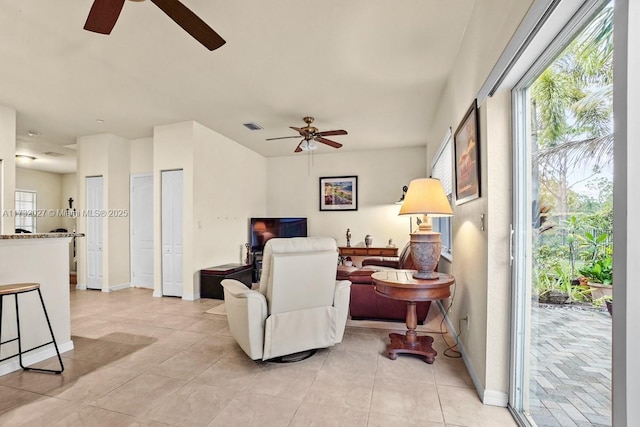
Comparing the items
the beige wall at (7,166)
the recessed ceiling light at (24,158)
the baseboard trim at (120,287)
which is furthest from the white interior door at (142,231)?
the recessed ceiling light at (24,158)

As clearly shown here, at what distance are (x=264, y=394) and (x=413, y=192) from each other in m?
1.92

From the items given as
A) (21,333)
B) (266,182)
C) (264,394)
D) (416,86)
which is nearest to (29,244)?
(21,333)

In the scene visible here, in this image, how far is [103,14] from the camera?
182 centimetres

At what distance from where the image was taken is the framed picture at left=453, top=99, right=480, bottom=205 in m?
2.16

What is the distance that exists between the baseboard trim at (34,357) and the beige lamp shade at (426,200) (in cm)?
331

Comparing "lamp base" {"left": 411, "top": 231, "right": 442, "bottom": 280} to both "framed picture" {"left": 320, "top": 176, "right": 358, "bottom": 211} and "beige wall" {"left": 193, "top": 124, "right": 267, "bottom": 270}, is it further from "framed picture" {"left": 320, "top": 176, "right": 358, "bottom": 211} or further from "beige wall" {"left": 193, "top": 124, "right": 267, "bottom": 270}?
"framed picture" {"left": 320, "top": 176, "right": 358, "bottom": 211}

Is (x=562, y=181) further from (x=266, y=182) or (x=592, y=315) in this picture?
(x=266, y=182)

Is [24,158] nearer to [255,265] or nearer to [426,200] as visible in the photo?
[255,265]

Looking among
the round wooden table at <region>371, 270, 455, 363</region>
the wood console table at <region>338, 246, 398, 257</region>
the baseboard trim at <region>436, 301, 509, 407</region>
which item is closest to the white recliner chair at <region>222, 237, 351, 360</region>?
the round wooden table at <region>371, 270, 455, 363</region>

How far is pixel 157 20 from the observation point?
7.77 feet

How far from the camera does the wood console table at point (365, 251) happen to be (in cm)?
614

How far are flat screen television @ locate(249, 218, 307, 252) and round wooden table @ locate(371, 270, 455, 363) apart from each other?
4036 mm

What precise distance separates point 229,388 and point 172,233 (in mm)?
3400

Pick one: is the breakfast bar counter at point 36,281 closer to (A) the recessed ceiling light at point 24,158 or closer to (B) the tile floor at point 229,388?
(B) the tile floor at point 229,388
